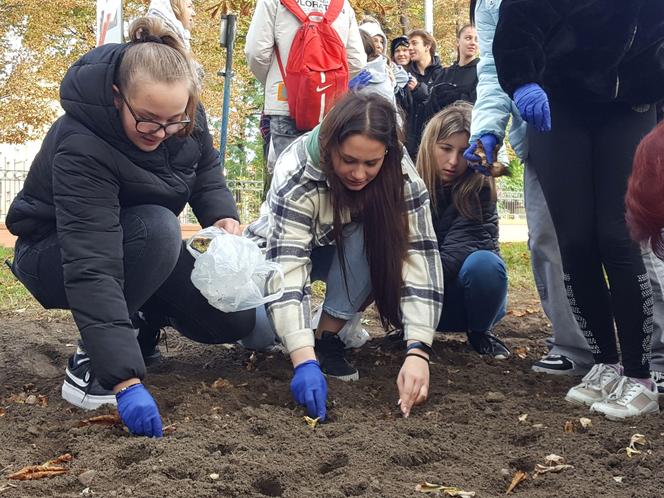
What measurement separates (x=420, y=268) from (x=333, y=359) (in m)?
0.49

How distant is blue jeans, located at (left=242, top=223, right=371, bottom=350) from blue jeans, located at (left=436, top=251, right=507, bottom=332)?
50 cm

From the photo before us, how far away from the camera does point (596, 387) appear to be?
2529 mm

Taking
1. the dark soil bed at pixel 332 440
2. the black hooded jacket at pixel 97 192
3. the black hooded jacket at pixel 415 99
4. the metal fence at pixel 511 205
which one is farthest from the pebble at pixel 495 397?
the metal fence at pixel 511 205

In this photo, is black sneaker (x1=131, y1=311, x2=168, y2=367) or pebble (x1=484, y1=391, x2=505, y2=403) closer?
pebble (x1=484, y1=391, x2=505, y2=403)

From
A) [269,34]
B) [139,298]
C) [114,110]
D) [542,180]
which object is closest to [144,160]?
[114,110]

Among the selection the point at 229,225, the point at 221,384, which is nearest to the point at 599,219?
the point at 229,225

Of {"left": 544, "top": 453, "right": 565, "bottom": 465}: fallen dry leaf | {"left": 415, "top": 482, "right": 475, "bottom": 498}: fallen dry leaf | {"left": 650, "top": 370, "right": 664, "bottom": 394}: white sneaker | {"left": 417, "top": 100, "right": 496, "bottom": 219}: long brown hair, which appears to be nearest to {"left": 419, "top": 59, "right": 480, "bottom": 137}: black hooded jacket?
{"left": 417, "top": 100, "right": 496, "bottom": 219}: long brown hair

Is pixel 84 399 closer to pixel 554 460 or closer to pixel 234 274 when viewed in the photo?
pixel 234 274

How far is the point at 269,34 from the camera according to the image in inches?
179

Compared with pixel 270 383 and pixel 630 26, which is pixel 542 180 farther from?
pixel 270 383

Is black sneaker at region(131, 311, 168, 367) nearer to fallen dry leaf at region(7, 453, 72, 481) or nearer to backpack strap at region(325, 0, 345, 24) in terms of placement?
fallen dry leaf at region(7, 453, 72, 481)

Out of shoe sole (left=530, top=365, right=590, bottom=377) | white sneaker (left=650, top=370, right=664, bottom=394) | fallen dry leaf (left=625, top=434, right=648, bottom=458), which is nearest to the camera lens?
fallen dry leaf (left=625, top=434, right=648, bottom=458)

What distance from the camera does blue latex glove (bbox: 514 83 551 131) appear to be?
2.41 metres

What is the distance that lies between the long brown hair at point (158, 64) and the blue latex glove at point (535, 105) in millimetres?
990
